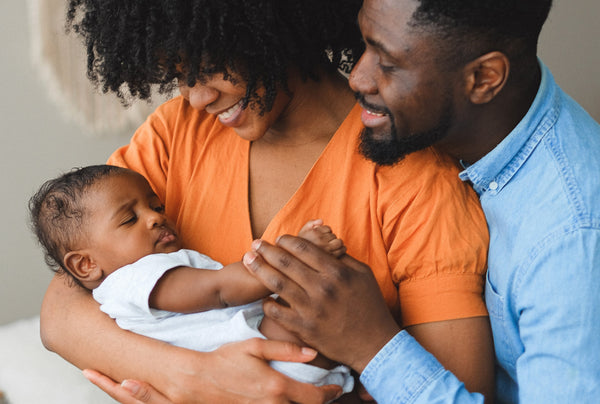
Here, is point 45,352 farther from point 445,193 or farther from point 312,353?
point 445,193

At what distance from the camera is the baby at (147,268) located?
4.01 feet

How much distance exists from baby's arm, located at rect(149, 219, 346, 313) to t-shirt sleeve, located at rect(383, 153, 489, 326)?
5.3 inches

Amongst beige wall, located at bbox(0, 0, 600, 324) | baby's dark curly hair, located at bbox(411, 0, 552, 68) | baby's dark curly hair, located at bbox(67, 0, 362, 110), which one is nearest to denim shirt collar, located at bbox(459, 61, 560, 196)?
baby's dark curly hair, located at bbox(411, 0, 552, 68)

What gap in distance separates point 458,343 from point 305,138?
21.8 inches

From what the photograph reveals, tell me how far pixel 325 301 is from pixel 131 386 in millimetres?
448

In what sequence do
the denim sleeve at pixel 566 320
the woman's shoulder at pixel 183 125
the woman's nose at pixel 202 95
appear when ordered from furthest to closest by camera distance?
the woman's shoulder at pixel 183 125 → the woman's nose at pixel 202 95 → the denim sleeve at pixel 566 320

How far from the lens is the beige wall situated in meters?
2.35

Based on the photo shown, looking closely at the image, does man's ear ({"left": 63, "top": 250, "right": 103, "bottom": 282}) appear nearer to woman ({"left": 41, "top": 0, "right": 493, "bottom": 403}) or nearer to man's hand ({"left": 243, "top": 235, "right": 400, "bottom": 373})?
woman ({"left": 41, "top": 0, "right": 493, "bottom": 403})

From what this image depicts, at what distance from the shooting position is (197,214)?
1.46m

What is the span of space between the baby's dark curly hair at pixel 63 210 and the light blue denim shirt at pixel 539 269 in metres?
0.70

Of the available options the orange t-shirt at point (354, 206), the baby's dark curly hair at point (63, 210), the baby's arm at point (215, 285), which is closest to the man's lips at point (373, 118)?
the orange t-shirt at point (354, 206)

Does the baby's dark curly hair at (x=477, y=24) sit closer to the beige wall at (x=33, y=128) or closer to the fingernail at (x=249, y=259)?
the fingernail at (x=249, y=259)

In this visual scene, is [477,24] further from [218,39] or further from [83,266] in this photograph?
[83,266]

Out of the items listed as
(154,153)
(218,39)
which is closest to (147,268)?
(154,153)
